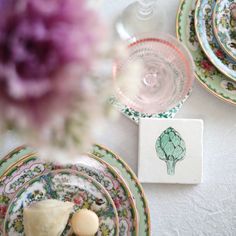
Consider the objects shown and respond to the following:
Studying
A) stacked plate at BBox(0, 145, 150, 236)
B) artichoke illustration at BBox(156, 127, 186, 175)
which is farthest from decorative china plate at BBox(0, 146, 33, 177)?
artichoke illustration at BBox(156, 127, 186, 175)

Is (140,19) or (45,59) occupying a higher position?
(140,19)

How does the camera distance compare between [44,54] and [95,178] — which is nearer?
[44,54]

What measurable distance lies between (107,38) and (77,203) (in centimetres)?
44

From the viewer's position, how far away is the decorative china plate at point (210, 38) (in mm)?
768

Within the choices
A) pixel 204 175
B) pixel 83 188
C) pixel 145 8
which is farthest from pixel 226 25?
pixel 83 188

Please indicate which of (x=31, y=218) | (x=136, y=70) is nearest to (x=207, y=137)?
(x=31, y=218)

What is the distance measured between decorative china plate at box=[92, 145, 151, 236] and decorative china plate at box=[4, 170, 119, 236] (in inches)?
1.5

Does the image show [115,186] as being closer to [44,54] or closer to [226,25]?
[226,25]

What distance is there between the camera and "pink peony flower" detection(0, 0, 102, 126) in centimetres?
31

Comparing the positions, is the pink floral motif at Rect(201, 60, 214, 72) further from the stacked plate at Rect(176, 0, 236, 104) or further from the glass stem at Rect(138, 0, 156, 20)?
the glass stem at Rect(138, 0, 156, 20)

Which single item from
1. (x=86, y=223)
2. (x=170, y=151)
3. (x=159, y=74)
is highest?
(x=159, y=74)

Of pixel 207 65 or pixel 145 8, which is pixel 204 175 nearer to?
pixel 207 65

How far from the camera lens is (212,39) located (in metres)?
0.78

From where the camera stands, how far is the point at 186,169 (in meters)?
0.76
